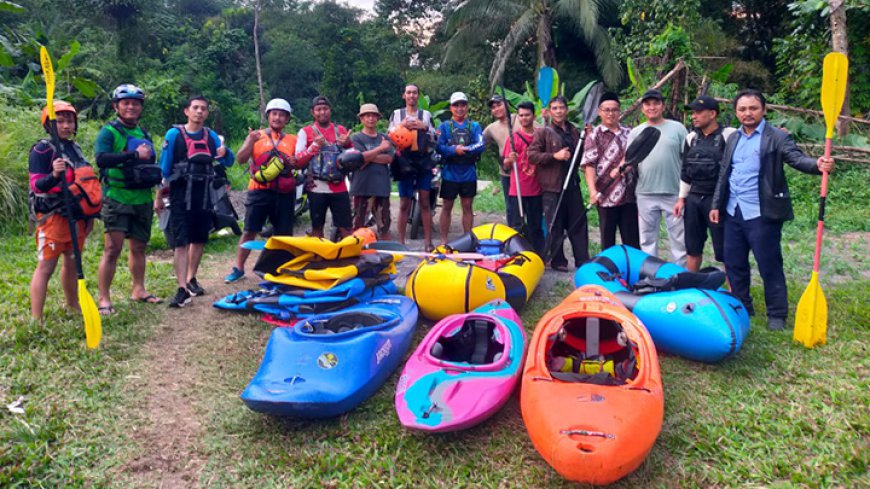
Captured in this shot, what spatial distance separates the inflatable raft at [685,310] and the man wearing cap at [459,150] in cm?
214

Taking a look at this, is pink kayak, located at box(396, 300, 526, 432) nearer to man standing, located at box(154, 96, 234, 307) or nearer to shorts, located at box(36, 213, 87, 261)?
man standing, located at box(154, 96, 234, 307)

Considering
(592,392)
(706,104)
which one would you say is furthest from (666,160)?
(592,392)

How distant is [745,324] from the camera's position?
3.80 metres

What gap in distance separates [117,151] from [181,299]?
1332 millimetres

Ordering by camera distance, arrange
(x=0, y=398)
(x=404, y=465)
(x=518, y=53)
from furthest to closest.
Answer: (x=518, y=53)
(x=0, y=398)
(x=404, y=465)

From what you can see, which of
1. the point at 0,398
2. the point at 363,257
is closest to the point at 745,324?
the point at 363,257

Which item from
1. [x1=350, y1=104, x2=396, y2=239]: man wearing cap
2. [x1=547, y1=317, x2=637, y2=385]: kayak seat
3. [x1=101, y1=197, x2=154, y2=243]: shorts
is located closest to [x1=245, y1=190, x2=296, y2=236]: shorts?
[x1=350, y1=104, x2=396, y2=239]: man wearing cap

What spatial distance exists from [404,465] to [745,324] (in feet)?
8.26

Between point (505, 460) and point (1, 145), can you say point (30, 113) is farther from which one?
point (505, 460)

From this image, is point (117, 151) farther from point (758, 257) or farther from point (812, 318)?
point (812, 318)

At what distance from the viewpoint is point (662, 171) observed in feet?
16.1

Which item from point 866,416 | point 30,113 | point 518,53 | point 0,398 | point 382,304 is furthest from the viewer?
point 518,53

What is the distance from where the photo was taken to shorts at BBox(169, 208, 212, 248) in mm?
4879

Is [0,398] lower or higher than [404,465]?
higher
